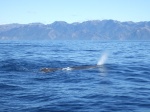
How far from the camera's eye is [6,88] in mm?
22250

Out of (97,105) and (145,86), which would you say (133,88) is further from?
(97,105)

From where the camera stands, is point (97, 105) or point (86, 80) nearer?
point (97, 105)

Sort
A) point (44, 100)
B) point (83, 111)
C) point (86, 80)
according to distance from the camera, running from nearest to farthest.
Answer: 1. point (83, 111)
2. point (44, 100)
3. point (86, 80)

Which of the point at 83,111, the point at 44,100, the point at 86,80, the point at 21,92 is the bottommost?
the point at 83,111

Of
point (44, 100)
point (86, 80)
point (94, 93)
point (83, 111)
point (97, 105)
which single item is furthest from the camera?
point (86, 80)

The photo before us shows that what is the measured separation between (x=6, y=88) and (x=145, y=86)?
11.3m

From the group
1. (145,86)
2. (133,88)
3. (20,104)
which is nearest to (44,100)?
(20,104)

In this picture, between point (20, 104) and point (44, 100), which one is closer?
point (20, 104)

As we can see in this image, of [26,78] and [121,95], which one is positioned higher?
[26,78]

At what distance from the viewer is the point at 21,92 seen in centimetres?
2066

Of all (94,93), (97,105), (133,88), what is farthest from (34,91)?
(133,88)

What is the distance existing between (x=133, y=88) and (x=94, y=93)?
368 cm

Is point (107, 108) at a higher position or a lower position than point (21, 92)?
lower

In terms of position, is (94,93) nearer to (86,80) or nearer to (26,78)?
(86,80)
